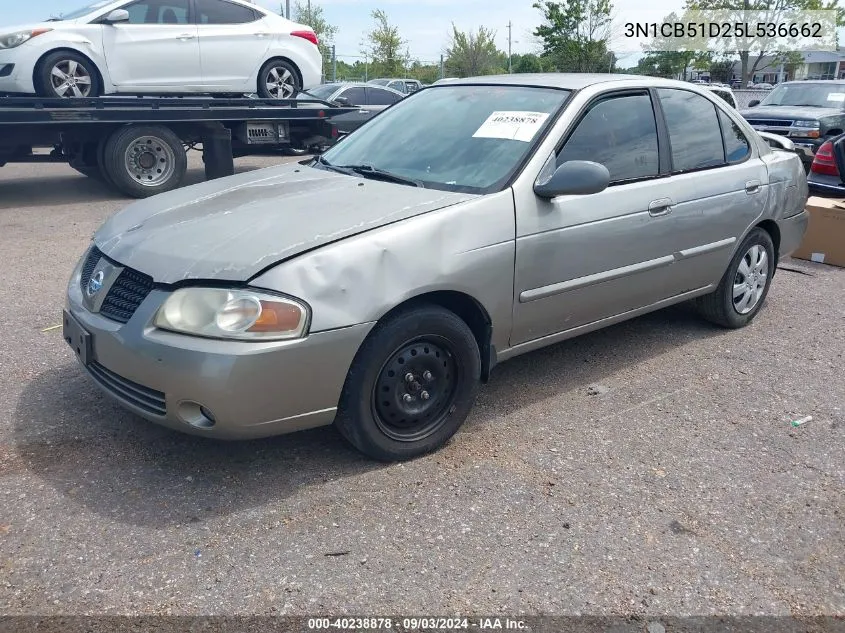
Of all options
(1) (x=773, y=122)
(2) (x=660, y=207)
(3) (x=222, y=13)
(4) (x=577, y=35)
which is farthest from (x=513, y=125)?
(4) (x=577, y=35)

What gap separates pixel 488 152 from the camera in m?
3.77

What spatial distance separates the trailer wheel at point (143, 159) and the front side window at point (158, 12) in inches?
52.6

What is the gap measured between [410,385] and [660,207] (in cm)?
186

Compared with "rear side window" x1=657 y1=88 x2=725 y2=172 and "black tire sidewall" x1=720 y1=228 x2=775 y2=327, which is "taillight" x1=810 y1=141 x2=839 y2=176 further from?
"rear side window" x1=657 y1=88 x2=725 y2=172

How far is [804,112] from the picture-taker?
40.9 ft

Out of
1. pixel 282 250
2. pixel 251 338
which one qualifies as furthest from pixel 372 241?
pixel 251 338

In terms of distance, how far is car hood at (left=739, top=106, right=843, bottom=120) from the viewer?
12.3 m

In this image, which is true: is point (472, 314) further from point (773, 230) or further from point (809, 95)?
point (809, 95)

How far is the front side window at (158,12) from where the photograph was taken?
9.48m

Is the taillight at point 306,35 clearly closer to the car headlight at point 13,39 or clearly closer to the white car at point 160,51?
the white car at point 160,51

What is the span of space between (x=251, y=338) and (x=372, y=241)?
2.03 ft

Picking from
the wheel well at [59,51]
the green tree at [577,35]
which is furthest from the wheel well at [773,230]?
the green tree at [577,35]

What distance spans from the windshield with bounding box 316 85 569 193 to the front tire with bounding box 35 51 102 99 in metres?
6.16

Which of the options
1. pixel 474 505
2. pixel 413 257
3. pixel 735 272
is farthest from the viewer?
pixel 735 272
